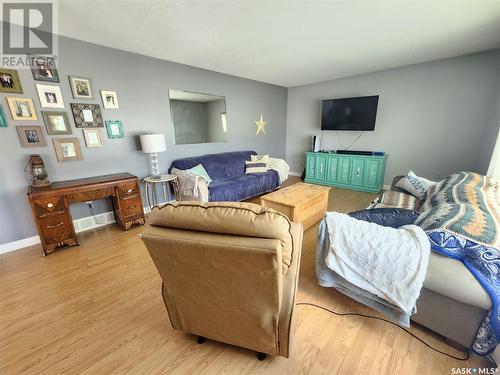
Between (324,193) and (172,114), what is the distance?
8.91 ft

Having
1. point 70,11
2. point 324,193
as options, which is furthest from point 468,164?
point 70,11

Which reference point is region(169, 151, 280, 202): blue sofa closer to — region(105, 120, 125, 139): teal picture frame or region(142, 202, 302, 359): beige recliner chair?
region(105, 120, 125, 139): teal picture frame

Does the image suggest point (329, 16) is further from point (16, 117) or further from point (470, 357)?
point (16, 117)

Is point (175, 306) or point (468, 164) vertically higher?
point (468, 164)

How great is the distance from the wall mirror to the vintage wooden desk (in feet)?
4.18

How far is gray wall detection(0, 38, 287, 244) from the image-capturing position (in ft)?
7.33

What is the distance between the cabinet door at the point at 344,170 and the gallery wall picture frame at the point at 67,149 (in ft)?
14.8

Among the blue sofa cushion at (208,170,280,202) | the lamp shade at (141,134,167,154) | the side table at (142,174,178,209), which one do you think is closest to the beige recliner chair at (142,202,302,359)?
A: the blue sofa cushion at (208,170,280,202)

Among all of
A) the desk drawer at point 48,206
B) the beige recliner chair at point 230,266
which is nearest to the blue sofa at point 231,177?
the desk drawer at point 48,206

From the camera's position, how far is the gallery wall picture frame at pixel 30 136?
222cm

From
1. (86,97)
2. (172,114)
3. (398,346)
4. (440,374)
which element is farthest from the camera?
(172,114)

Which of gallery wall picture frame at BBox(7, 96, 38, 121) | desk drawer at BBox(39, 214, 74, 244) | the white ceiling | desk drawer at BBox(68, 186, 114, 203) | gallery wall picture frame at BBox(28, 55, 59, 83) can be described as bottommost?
desk drawer at BBox(39, 214, 74, 244)

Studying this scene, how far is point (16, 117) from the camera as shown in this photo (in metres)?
2.18

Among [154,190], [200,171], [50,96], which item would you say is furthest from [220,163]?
[50,96]
